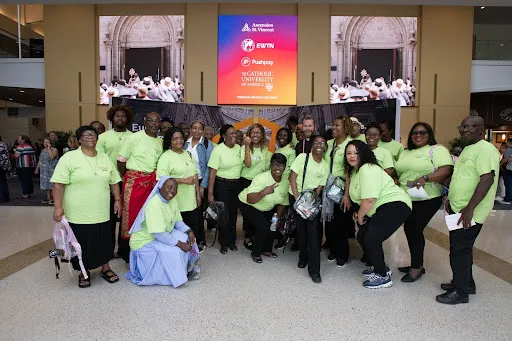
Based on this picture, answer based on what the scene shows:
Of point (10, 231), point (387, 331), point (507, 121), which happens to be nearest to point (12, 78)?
point (10, 231)

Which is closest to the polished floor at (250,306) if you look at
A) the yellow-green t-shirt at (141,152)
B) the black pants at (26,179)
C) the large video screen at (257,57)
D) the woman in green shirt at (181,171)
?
the woman in green shirt at (181,171)

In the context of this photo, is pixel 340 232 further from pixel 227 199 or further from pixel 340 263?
pixel 227 199

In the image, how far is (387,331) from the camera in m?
2.74

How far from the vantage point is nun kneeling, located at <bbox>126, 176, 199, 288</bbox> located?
350 centimetres

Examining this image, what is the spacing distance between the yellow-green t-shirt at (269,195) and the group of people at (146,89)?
328 inches

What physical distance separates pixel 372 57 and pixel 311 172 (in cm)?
919

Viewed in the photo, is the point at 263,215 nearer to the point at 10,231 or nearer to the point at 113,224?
the point at 113,224

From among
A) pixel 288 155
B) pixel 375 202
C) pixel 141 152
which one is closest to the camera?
pixel 375 202

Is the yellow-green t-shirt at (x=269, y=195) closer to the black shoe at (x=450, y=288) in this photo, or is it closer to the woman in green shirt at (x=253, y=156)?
the woman in green shirt at (x=253, y=156)

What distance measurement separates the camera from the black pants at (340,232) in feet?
14.0

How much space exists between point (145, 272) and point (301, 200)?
162 centimetres

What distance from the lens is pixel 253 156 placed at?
485 cm

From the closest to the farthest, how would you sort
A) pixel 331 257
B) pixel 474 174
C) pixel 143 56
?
1. pixel 474 174
2. pixel 331 257
3. pixel 143 56

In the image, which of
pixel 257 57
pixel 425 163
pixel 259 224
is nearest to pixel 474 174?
pixel 425 163
